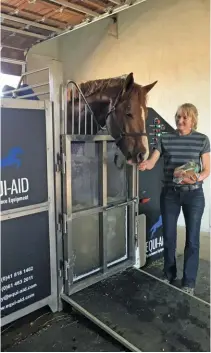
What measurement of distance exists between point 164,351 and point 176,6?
374 centimetres

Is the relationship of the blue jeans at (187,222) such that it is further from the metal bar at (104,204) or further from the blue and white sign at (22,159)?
the blue and white sign at (22,159)

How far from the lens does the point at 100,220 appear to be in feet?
7.11

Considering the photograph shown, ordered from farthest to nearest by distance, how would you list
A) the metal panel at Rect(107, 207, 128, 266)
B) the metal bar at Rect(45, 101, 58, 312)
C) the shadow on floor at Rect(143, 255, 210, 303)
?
the metal panel at Rect(107, 207, 128, 266) → the shadow on floor at Rect(143, 255, 210, 303) → the metal bar at Rect(45, 101, 58, 312)

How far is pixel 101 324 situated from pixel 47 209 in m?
0.76

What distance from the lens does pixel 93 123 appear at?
7.31ft

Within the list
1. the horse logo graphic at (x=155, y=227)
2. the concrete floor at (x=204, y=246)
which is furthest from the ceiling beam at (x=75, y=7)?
the concrete floor at (x=204, y=246)

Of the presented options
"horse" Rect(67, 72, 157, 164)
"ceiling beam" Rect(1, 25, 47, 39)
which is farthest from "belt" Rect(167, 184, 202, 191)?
"ceiling beam" Rect(1, 25, 47, 39)

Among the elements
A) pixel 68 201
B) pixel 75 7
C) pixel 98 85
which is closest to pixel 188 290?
pixel 68 201

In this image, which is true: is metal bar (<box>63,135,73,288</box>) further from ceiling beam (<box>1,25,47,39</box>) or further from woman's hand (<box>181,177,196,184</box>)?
ceiling beam (<box>1,25,47,39</box>)

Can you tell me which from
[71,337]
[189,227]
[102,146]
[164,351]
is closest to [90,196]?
[102,146]

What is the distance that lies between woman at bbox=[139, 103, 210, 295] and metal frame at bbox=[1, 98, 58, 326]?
0.73m

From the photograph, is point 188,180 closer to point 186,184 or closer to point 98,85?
point 186,184

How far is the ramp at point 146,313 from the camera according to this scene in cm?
155

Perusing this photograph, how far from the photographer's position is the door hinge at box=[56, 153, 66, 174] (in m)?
1.83
